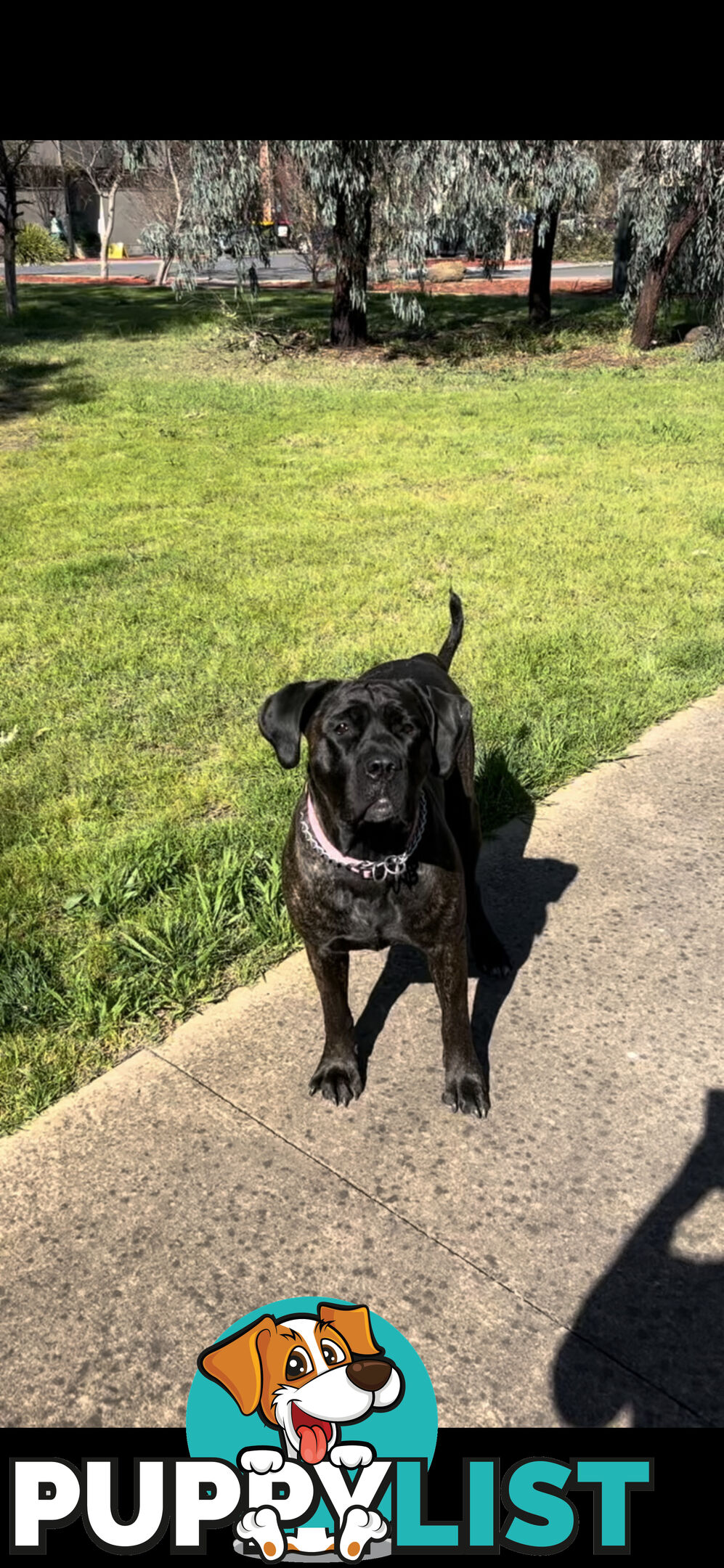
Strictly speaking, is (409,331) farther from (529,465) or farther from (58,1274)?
(58,1274)

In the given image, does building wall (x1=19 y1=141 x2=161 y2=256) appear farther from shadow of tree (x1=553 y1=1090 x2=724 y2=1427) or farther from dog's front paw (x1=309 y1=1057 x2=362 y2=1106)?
shadow of tree (x1=553 y1=1090 x2=724 y2=1427)

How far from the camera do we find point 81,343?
18.9 metres

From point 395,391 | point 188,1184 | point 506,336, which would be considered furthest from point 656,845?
point 506,336

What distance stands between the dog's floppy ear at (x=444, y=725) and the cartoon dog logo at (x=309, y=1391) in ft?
4.61

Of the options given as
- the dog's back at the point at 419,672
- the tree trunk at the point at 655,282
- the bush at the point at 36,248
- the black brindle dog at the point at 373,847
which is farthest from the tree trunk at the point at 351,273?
the bush at the point at 36,248

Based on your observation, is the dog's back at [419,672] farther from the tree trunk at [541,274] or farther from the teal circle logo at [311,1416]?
the tree trunk at [541,274]

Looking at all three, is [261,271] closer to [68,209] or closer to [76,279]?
[68,209]

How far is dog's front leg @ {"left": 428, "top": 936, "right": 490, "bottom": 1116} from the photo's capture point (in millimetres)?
3092

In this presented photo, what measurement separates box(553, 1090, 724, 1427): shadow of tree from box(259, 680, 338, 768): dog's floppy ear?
1.53 meters

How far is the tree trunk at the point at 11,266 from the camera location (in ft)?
65.3

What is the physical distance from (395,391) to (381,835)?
43.8 ft

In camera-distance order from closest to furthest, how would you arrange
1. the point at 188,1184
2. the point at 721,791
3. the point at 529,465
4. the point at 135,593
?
the point at 188,1184
the point at 721,791
the point at 135,593
the point at 529,465

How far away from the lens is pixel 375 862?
2928 millimetres

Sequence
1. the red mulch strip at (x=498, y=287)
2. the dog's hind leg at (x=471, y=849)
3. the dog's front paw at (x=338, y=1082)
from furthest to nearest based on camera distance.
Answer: the red mulch strip at (x=498, y=287) < the dog's hind leg at (x=471, y=849) < the dog's front paw at (x=338, y=1082)
